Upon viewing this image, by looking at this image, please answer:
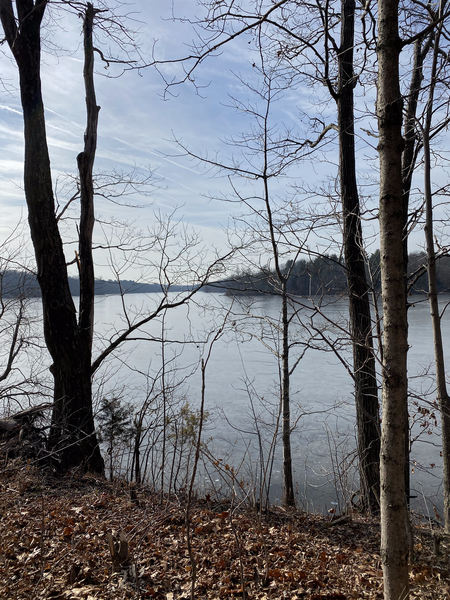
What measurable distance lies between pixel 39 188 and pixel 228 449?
7.23 m

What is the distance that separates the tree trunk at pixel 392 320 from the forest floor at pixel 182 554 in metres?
0.81

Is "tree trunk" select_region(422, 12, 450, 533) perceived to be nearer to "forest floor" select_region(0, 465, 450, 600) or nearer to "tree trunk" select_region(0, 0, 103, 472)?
"forest floor" select_region(0, 465, 450, 600)

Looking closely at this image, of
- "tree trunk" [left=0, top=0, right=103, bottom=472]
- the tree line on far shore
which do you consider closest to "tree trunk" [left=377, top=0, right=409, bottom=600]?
the tree line on far shore

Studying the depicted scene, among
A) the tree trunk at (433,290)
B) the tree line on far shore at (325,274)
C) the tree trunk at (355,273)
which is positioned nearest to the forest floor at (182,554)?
the tree trunk at (355,273)

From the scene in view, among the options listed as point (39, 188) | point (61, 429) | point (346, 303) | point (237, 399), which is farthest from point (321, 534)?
point (237, 399)

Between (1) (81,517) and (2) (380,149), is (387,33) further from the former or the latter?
(1) (81,517)

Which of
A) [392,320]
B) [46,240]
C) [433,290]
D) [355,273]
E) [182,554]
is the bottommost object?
[182,554]

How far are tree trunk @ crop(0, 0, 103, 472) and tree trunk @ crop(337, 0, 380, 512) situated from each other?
4.53 metres

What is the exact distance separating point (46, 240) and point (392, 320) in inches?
250

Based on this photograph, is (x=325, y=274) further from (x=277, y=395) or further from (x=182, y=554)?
(x=182, y=554)

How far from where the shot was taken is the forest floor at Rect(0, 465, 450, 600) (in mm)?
3234

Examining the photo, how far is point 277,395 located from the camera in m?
9.95

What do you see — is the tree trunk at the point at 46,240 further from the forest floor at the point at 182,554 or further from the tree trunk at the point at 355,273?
the tree trunk at the point at 355,273

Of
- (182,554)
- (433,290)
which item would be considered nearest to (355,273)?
(433,290)
